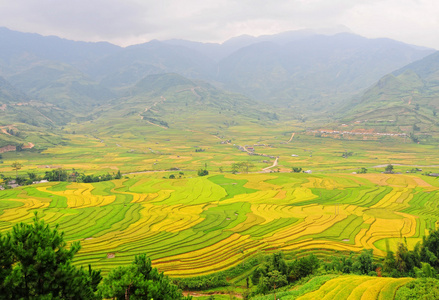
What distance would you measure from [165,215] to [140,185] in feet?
122

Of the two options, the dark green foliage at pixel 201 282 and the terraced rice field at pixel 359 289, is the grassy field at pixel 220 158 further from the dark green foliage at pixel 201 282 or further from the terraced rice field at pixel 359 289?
the terraced rice field at pixel 359 289

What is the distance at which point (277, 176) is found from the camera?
12106cm

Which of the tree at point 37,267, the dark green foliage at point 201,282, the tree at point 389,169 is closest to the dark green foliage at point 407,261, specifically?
the dark green foliage at point 201,282

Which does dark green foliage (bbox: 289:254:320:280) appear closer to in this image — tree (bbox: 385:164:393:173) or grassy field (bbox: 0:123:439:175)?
grassy field (bbox: 0:123:439:175)

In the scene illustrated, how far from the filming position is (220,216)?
73.0m

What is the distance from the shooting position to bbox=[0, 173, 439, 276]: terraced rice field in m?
54.0

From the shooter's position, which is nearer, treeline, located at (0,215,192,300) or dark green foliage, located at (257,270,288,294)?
treeline, located at (0,215,192,300)

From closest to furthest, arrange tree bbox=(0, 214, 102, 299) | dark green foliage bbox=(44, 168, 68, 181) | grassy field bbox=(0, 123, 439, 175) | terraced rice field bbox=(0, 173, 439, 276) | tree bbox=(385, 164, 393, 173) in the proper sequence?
tree bbox=(0, 214, 102, 299)
terraced rice field bbox=(0, 173, 439, 276)
dark green foliage bbox=(44, 168, 68, 181)
tree bbox=(385, 164, 393, 173)
grassy field bbox=(0, 123, 439, 175)

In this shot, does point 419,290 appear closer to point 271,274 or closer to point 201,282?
point 271,274

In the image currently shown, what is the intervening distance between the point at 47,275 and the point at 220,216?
184 ft

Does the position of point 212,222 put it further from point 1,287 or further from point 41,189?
point 41,189

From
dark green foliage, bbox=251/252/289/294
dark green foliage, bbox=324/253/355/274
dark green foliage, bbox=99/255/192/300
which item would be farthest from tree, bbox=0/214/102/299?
dark green foliage, bbox=324/253/355/274

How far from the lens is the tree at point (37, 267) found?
59.0ft

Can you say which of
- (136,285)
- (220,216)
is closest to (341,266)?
(220,216)
